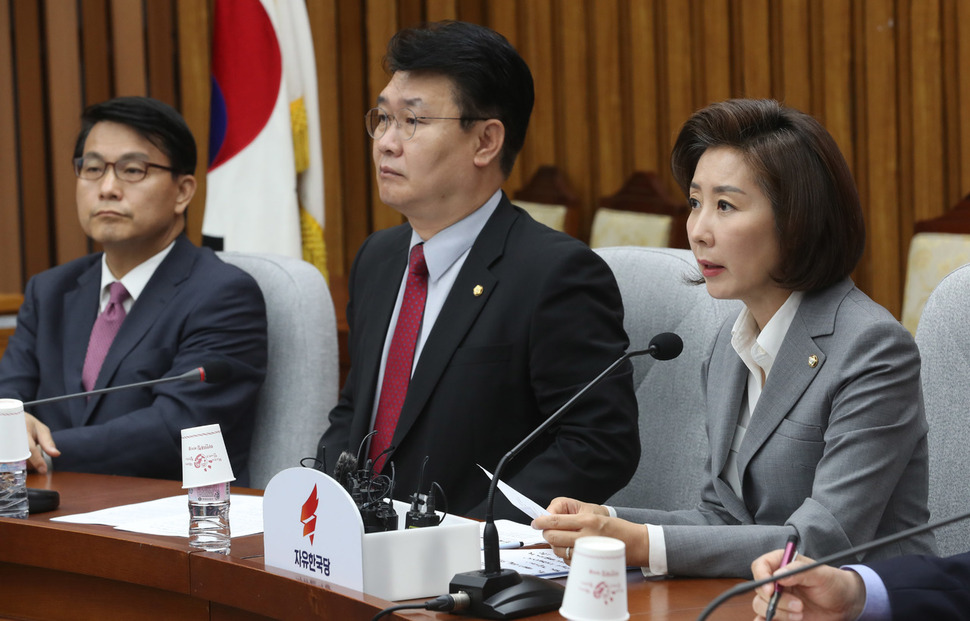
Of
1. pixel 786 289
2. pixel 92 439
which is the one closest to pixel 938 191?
pixel 786 289

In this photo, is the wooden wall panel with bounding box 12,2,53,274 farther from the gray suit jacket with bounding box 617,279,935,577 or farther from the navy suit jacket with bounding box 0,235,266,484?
the gray suit jacket with bounding box 617,279,935,577

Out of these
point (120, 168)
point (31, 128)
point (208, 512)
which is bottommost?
point (208, 512)

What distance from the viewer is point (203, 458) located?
71.3 inches

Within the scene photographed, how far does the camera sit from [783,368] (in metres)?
1.78

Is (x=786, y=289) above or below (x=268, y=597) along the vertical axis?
above

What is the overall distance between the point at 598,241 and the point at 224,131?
5.84 feet

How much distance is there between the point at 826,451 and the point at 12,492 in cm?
142

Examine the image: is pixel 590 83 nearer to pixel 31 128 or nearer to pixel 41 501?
pixel 31 128

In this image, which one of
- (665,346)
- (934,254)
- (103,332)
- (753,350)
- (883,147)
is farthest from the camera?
(883,147)

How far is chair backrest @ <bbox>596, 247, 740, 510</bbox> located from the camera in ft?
7.89

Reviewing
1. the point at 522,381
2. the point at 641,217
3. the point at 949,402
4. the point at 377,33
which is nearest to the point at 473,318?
the point at 522,381

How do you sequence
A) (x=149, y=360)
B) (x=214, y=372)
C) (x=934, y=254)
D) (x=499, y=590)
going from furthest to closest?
(x=934, y=254) < (x=149, y=360) < (x=214, y=372) < (x=499, y=590)

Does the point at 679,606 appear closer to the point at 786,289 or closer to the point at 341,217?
the point at 786,289

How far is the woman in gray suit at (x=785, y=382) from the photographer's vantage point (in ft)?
5.33
